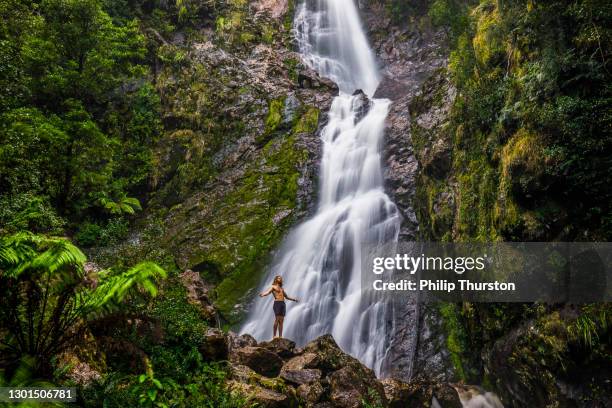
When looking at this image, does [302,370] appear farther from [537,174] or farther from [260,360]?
[537,174]

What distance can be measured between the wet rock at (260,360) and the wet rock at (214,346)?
2.63 feet

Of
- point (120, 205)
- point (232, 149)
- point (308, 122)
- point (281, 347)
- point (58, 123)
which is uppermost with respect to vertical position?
point (308, 122)

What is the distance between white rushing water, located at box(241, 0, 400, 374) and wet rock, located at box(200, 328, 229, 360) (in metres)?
5.41

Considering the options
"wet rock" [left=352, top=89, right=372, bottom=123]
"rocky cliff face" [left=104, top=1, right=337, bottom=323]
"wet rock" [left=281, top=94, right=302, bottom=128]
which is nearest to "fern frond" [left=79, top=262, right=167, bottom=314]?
"rocky cliff face" [left=104, top=1, right=337, bottom=323]

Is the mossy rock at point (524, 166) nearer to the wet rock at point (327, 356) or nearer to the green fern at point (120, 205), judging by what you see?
the wet rock at point (327, 356)

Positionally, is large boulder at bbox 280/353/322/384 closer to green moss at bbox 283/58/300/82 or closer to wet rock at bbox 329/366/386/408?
wet rock at bbox 329/366/386/408

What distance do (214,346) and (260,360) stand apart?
4.27 ft

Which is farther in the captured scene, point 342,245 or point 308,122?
point 308,122

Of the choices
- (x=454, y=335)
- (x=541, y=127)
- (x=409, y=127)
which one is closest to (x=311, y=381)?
(x=454, y=335)

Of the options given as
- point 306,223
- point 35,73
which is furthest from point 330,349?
point 35,73

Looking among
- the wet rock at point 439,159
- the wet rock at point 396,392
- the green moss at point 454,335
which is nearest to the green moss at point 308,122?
the wet rock at point 439,159

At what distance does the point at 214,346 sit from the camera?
661 cm

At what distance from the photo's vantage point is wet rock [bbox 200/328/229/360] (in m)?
6.50

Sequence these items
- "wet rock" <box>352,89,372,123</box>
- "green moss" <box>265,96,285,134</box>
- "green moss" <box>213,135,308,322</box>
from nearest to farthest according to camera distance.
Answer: "green moss" <box>213,135,308,322</box>, "green moss" <box>265,96,285,134</box>, "wet rock" <box>352,89,372,123</box>
